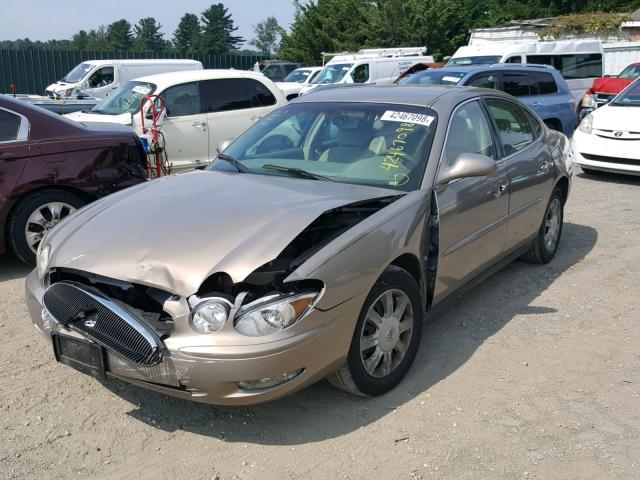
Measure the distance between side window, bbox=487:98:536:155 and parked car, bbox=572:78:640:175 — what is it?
176 inches

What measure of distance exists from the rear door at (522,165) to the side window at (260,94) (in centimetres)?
537

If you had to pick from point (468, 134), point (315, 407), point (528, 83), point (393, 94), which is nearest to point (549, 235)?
point (468, 134)

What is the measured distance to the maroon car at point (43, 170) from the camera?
5.56m

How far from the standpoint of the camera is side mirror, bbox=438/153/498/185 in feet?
12.9

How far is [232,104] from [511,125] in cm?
559

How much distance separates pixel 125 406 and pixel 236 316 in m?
1.02

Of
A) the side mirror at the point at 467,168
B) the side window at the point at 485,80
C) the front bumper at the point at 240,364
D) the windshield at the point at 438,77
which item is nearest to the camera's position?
the front bumper at the point at 240,364

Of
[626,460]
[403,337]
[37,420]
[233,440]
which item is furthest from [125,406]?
[626,460]

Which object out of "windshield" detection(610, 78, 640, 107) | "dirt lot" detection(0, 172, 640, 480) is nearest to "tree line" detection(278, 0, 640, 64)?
"windshield" detection(610, 78, 640, 107)

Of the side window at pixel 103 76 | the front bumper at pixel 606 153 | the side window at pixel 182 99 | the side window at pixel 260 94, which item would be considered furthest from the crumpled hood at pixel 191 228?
the side window at pixel 103 76

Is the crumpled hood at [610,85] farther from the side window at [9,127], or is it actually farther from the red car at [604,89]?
the side window at [9,127]

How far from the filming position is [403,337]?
3.74m

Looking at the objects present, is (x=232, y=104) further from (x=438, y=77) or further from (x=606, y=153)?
(x=606, y=153)

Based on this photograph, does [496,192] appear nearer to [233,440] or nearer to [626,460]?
[626,460]
